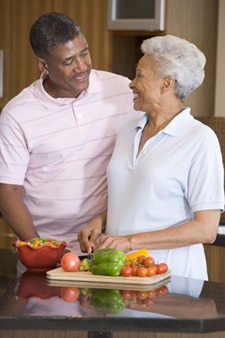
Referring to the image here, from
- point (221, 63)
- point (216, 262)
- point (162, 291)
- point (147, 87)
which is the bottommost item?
point (216, 262)

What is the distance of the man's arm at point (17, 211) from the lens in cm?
306

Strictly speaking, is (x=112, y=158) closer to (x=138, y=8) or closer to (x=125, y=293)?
(x=125, y=293)

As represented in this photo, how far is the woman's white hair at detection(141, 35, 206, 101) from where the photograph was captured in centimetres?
283

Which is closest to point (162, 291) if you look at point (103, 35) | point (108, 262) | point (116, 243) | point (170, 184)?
point (108, 262)

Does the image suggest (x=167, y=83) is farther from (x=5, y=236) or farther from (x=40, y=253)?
(x=5, y=236)

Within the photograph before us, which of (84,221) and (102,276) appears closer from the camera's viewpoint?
(102,276)

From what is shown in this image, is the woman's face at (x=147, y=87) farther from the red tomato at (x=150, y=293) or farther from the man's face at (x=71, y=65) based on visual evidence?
the red tomato at (x=150, y=293)

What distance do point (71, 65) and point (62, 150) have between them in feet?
0.92

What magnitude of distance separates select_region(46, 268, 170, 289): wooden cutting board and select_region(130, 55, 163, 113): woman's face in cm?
56

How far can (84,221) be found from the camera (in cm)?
311

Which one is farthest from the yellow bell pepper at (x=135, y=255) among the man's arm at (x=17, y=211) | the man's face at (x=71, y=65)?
the man's face at (x=71, y=65)

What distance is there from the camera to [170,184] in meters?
2.76

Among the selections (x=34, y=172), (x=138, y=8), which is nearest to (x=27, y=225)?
(x=34, y=172)

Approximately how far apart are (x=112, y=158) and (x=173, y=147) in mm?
236
